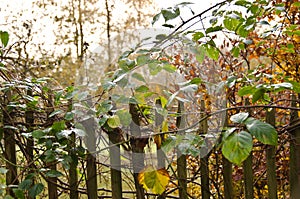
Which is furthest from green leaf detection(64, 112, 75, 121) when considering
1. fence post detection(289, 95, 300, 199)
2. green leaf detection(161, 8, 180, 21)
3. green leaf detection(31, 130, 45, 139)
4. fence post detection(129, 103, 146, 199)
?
fence post detection(289, 95, 300, 199)

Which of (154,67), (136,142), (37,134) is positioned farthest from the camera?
(136,142)

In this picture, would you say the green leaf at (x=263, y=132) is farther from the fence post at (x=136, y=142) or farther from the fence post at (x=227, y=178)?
the fence post at (x=227, y=178)

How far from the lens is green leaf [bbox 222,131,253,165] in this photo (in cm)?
67

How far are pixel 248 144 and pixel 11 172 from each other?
1298 millimetres

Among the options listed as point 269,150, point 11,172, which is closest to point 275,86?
point 269,150

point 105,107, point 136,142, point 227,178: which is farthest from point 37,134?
point 227,178

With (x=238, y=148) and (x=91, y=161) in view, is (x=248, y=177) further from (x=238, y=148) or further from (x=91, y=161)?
(x=238, y=148)

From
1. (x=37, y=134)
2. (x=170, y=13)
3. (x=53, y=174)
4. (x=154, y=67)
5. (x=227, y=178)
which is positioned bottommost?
(x=227, y=178)

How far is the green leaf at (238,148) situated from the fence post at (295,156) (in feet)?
2.79

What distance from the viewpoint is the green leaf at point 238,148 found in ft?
2.20

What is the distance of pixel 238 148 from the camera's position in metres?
0.67

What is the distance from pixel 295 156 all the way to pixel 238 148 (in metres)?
0.91

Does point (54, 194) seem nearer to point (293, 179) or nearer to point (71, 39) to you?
point (293, 179)

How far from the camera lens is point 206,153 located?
1659mm
